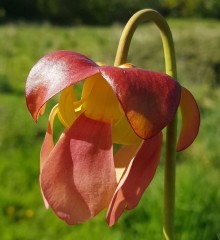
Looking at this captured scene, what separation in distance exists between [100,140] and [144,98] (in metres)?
0.08

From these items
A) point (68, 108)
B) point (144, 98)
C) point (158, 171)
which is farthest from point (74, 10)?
point (144, 98)

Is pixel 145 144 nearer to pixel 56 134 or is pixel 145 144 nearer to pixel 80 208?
pixel 80 208

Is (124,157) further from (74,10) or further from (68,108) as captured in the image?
(74,10)

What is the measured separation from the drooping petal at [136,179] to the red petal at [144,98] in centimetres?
6

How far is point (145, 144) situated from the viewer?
2.30ft

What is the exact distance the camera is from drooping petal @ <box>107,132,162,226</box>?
0.68 meters

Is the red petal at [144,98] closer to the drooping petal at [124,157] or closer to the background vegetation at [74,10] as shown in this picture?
the drooping petal at [124,157]

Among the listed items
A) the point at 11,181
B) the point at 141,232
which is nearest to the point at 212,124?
the point at 11,181

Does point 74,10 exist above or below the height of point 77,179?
below

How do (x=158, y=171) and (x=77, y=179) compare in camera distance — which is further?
(x=158, y=171)

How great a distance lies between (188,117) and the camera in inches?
29.4

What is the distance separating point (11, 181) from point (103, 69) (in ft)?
9.38

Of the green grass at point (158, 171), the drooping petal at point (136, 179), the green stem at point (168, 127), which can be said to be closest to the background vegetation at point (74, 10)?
the green grass at point (158, 171)

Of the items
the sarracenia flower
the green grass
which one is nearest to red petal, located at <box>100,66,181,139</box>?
the sarracenia flower
